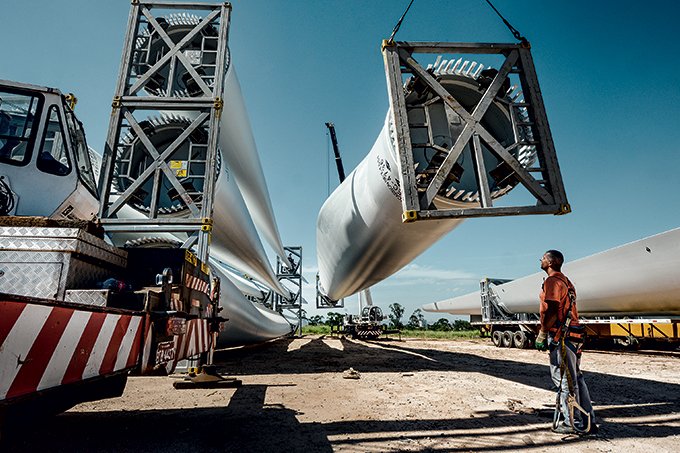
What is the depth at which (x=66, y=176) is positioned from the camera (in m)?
3.98

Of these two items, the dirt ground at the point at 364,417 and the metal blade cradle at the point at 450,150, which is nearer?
the dirt ground at the point at 364,417

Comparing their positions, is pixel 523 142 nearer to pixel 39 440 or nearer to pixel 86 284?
pixel 86 284

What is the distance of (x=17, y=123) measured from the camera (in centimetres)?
372

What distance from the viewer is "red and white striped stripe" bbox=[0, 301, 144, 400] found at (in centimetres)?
134

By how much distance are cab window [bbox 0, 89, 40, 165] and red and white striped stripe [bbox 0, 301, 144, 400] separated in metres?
2.61

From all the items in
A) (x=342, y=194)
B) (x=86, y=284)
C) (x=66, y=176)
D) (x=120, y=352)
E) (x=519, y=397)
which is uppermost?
(x=342, y=194)

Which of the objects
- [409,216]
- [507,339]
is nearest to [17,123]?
[409,216]

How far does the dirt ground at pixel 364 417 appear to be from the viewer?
3385 millimetres

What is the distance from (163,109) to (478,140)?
5.15 metres

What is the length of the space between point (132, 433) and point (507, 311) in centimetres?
1675

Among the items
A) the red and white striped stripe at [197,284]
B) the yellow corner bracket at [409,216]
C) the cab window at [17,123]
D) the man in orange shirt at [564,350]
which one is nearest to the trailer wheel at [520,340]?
the man in orange shirt at [564,350]

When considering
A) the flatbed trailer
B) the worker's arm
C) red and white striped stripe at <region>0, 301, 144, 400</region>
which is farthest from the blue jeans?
the flatbed trailer

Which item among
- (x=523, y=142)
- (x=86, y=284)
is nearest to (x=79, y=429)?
(x=86, y=284)

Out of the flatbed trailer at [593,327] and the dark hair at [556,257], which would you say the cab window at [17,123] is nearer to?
the dark hair at [556,257]
